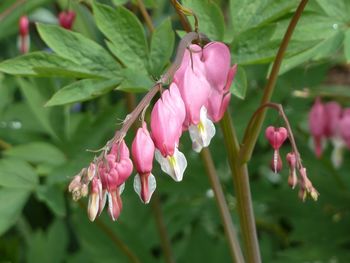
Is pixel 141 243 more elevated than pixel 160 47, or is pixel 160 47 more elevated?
pixel 160 47

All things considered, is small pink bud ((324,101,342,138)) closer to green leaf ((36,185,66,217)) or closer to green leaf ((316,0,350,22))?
green leaf ((316,0,350,22))

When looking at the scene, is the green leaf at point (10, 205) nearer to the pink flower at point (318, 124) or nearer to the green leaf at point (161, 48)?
the green leaf at point (161, 48)

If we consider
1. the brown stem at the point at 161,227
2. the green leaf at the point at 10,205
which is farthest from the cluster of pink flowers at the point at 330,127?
the green leaf at the point at 10,205

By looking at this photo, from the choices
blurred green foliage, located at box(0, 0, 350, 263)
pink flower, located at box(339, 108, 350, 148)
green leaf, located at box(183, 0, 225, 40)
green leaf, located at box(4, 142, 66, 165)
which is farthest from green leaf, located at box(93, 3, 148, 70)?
pink flower, located at box(339, 108, 350, 148)

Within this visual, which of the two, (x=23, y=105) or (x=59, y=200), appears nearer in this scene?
(x=59, y=200)

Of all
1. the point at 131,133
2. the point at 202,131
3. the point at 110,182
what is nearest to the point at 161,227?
the point at 131,133

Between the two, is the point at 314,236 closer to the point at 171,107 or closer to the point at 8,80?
the point at 8,80

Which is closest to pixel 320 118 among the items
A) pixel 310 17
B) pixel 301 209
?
pixel 301 209
